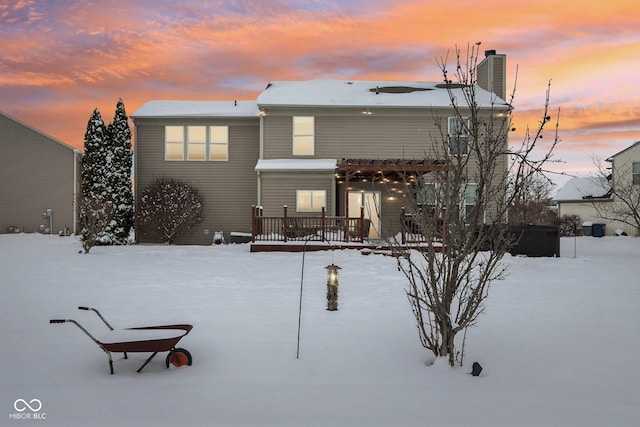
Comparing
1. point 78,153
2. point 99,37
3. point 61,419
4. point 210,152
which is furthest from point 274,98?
point 61,419

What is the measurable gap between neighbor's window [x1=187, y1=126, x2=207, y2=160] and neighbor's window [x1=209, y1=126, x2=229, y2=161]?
31cm

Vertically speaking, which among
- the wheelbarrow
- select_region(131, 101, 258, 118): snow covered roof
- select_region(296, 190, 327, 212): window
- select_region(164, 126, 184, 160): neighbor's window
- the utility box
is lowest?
the wheelbarrow

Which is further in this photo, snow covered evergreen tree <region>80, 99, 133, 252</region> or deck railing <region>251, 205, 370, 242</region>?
snow covered evergreen tree <region>80, 99, 133, 252</region>

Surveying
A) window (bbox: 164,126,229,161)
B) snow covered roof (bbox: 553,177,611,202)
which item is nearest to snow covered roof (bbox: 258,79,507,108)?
window (bbox: 164,126,229,161)

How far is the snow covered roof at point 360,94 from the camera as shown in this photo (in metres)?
19.6

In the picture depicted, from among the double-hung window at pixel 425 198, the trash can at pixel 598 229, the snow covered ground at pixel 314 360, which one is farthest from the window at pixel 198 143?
the trash can at pixel 598 229

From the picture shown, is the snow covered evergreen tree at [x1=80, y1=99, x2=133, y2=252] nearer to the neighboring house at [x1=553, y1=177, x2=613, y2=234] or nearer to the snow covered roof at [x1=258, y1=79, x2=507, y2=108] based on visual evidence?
the snow covered roof at [x1=258, y1=79, x2=507, y2=108]

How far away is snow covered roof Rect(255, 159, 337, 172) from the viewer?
744 inches

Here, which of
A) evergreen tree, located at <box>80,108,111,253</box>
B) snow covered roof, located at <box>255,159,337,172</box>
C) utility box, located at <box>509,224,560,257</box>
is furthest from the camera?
evergreen tree, located at <box>80,108,111,253</box>

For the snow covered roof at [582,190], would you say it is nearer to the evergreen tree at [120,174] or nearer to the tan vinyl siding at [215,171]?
the tan vinyl siding at [215,171]

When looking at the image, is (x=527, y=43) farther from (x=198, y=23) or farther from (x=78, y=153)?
(x=78, y=153)

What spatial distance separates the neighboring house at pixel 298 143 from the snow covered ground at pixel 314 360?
30.7 ft

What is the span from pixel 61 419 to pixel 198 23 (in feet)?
53.5

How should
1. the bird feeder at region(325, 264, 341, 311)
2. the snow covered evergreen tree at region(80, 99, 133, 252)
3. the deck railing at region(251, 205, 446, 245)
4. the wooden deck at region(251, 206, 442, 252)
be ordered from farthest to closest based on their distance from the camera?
1. the snow covered evergreen tree at region(80, 99, 133, 252)
2. the deck railing at region(251, 205, 446, 245)
3. the wooden deck at region(251, 206, 442, 252)
4. the bird feeder at region(325, 264, 341, 311)
